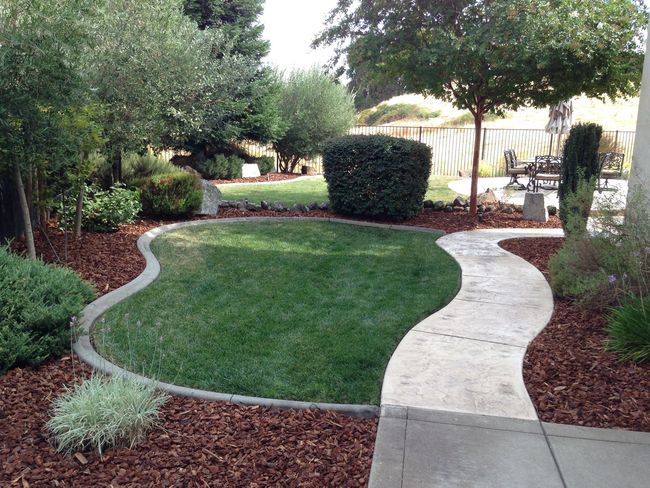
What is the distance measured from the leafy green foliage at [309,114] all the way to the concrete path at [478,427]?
57.9 feet

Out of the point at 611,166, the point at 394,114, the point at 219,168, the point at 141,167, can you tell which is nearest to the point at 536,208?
the point at 611,166

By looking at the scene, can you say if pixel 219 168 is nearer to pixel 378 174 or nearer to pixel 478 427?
pixel 378 174

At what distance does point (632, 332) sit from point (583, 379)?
25.2 inches

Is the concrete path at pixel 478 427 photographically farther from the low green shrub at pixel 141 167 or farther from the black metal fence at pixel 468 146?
the black metal fence at pixel 468 146

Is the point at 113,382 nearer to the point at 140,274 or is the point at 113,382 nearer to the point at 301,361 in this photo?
the point at 301,361

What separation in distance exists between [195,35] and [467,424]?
479 inches

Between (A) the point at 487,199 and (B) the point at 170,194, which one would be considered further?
(A) the point at 487,199

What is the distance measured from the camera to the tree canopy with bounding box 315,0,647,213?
29.0ft

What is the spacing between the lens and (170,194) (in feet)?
33.7

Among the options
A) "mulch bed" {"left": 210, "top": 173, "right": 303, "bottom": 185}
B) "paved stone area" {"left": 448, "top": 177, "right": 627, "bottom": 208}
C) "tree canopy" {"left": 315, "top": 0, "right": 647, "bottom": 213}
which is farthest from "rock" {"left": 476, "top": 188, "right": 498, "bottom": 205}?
"mulch bed" {"left": 210, "top": 173, "right": 303, "bottom": 185}

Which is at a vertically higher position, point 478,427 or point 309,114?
point 309,114

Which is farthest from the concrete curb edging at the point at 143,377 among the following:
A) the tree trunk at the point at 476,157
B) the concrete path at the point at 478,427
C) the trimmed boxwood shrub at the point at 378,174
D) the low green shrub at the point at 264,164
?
the low green shrub at the point at 264,164

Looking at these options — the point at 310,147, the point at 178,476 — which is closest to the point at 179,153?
the point at 310,147

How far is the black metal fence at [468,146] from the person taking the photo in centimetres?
2523
